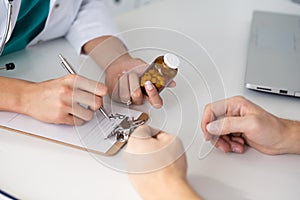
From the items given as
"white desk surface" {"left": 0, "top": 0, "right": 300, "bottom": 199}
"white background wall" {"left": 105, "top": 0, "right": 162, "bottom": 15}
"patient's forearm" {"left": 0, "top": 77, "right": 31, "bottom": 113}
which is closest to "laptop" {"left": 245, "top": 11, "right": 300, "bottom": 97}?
"white desk surface" {"left": 0, "top": 0, "right": 300, "bottom": 199}

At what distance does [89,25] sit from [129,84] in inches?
13.2

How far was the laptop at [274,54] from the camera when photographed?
97 centimetres

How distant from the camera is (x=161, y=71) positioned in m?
0.84

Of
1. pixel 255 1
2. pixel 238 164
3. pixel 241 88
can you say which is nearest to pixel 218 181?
pixel 238 164

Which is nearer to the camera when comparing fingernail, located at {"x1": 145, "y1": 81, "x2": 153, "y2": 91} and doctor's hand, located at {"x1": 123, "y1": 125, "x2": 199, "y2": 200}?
doctor's hand, located at {"x1": 123, "y1": 125, "x2": 199, "y2": 200}

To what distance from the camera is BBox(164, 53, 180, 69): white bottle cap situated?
0.83 metres

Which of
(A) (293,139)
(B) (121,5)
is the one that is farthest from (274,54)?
(B) (121,5)

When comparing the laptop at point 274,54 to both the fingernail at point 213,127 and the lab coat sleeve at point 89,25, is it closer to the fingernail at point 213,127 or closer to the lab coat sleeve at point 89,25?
the fingernail at point 213,127

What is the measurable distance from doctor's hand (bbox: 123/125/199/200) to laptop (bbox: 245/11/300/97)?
1.10ft

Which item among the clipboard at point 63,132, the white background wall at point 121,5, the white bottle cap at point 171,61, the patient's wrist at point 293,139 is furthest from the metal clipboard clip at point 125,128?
the white background wall at point 121,5

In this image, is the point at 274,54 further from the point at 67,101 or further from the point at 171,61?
the point at 67,101

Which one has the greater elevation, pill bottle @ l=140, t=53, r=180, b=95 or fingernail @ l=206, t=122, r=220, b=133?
pill bottle @ l=140, t=53, r=180, b=95

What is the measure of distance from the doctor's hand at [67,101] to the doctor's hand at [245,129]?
0.66 feet

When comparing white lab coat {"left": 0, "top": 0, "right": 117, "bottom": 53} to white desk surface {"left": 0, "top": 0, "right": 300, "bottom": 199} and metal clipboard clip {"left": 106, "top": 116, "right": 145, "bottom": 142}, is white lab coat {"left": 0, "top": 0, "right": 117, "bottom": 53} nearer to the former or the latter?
white desk surface {"left": 0, "top": 0, "right": 300, "bottom": 199}
